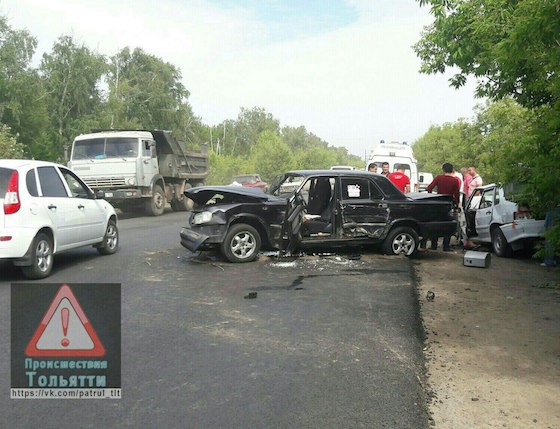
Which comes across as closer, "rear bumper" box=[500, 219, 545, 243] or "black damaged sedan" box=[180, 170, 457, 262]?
"black damaged sedan" box=[180, 170, 457, 262]

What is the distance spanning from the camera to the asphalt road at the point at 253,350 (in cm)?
342

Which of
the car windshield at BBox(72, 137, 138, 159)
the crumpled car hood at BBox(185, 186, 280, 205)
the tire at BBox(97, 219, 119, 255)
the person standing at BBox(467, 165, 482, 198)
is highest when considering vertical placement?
the car windshield at BBox(72, 137, 138, 159)

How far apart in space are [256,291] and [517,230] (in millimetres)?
5520

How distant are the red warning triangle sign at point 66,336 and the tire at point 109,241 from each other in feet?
16.8

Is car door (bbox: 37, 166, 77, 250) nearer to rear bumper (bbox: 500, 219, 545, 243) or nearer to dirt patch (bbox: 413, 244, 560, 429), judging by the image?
dirt patch (bbox: 413, 244, 560, 429)

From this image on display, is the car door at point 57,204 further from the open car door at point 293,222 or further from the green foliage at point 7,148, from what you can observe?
the green foliage at point 7,148

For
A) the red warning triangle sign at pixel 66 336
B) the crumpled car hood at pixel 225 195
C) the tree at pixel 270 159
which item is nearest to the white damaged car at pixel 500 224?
the crumpled car hood at pixel 225 195

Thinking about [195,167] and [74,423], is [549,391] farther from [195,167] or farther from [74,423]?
[195,167]

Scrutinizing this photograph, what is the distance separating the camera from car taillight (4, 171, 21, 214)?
272 inches

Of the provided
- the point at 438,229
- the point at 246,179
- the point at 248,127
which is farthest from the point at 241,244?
the point at 248,127

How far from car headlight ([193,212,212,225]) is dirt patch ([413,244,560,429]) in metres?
3.44

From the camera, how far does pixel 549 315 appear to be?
5977mm

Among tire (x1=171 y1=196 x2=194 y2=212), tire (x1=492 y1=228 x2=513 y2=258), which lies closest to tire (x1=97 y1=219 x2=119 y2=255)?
tire (x1=492 y1=228 x2=513 y2=258)

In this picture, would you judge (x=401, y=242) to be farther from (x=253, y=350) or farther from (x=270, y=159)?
(x=270, y=159)
